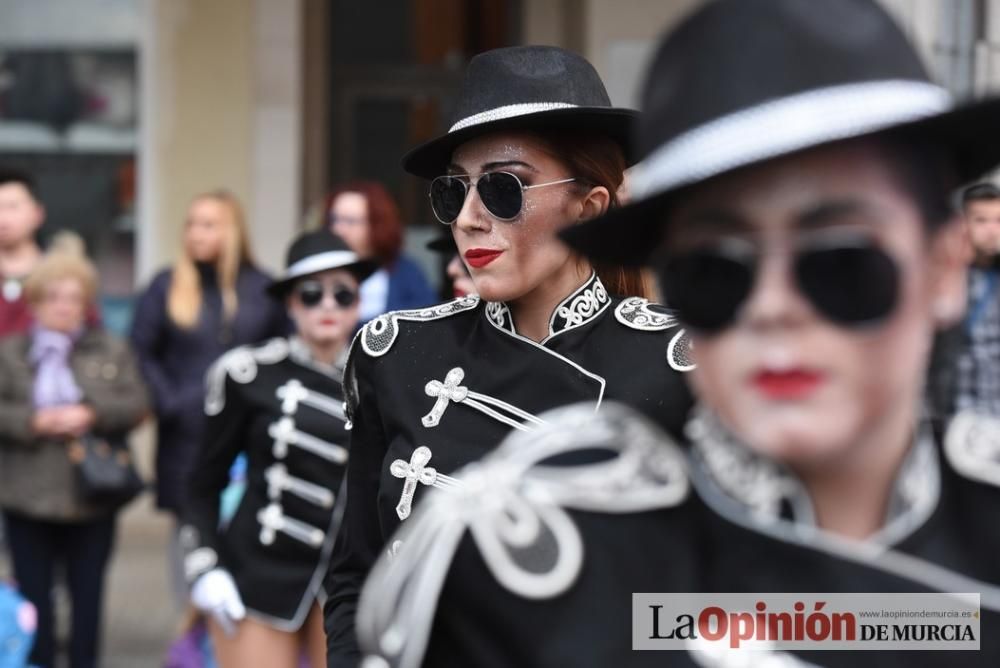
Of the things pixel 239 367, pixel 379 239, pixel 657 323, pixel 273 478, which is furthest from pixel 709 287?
pixel 379 239

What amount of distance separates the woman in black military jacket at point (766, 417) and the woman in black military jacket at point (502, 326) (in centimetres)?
137

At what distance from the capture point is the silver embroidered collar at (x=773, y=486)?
5.72ft

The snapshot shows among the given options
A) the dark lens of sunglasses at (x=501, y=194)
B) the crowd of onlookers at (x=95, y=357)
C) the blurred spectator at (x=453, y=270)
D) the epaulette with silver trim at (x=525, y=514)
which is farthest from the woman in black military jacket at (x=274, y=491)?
the epaulette with silver trim at (x=525, y=514)

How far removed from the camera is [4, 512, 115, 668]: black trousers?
708cm

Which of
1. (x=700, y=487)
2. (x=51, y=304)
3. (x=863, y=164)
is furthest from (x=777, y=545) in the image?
(x=51, y=304)

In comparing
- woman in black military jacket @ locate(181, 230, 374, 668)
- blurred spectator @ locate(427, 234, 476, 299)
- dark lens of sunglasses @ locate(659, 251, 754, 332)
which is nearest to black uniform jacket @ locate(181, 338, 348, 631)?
woman in black military jacket @ locate(181, 230, 374, 668)

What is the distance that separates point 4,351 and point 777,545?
19.3 ft

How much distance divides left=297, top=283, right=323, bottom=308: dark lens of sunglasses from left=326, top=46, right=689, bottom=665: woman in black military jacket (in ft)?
6.71

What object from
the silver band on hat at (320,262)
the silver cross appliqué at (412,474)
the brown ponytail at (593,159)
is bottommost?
the silver cross appliqué at (412,474)

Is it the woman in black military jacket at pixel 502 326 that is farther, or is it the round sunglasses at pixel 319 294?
the round sunglasses at pixel 319 294

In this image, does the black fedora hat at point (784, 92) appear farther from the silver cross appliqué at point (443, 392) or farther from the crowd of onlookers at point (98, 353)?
the crowd of onlookers at point (98, 353)

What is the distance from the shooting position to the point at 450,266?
5.58 meters

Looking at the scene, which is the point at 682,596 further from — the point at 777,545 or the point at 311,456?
the point at 311,456

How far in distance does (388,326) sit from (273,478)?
Result: 6.35 feet
